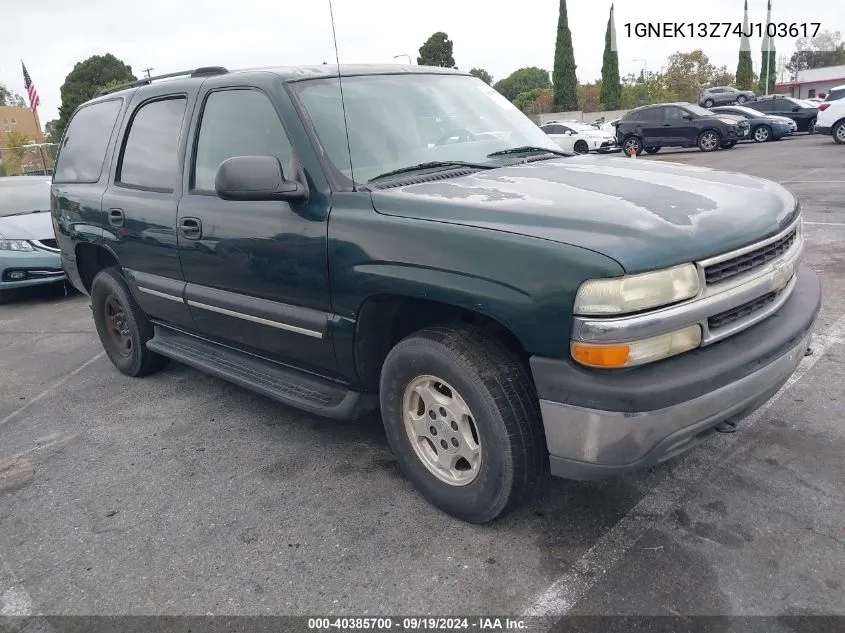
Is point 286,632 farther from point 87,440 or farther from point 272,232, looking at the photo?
point 87,440

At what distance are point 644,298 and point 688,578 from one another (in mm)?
1027

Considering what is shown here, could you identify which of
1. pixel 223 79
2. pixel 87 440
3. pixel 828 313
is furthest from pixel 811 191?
pixel 87 440

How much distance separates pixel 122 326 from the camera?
16.7ft

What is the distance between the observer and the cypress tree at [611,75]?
44844 millimetres

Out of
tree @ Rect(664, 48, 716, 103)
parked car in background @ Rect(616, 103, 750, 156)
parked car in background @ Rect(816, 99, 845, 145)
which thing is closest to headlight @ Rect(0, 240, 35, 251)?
parked car in background @ Rect(616, 103, 750, 156)

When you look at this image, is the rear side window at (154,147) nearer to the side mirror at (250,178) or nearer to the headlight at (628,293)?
the side mirror at (250,178)

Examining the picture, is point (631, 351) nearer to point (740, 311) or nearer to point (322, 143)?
point (740, 311)

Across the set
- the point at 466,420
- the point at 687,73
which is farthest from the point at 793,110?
the point at 687,73

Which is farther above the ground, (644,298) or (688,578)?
(644,298)

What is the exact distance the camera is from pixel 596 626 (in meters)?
2.29

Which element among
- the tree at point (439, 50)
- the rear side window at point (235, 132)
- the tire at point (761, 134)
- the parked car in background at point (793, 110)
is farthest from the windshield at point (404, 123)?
the tree at point (439, 50)

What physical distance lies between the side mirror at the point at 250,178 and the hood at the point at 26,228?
238 inches

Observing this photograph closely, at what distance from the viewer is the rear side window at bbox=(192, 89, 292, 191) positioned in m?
3.38

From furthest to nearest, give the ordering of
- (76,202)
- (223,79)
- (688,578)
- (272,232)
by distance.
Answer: (76,202) → (223,79) → (272,232) → (688,578)
